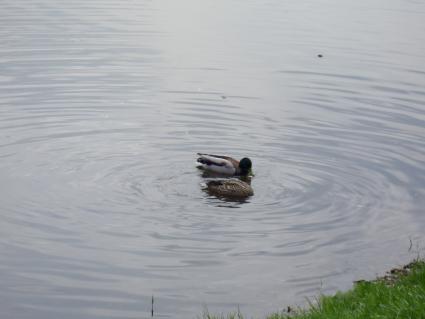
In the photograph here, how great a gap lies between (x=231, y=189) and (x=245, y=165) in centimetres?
140

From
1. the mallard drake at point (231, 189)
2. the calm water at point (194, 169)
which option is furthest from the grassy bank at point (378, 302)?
the mallard drake at point (231, 189)

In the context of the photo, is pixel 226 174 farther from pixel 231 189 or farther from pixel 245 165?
pixel 231 189

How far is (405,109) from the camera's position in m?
23.9

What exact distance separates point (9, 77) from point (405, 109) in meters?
11.1

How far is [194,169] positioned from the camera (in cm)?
1838

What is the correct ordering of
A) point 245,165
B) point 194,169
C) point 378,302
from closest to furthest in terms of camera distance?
point 378,302 < point 245,165 < point 194,169

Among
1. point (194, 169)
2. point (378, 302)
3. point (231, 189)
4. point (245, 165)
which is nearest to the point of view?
point (378, 302)

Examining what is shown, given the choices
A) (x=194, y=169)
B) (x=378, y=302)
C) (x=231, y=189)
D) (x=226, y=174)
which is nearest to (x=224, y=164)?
(x=226, y=174)

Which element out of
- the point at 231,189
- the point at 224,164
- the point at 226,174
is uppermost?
the point at 224,164

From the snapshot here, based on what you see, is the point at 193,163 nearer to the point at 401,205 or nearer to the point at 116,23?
the point at 401,205

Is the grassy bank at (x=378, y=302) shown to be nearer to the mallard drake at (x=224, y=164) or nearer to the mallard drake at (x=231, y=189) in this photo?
the mallard drake at (x=231, y=189)

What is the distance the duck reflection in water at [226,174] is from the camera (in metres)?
17.0

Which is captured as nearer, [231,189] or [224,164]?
[231,189]

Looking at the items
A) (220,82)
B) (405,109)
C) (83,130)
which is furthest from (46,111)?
(405,109)
